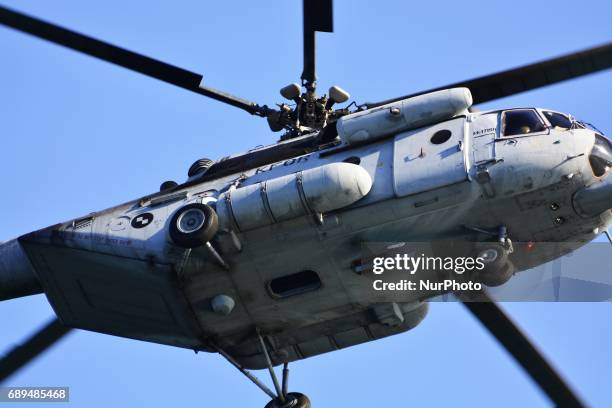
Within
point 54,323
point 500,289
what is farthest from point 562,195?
point 54,323

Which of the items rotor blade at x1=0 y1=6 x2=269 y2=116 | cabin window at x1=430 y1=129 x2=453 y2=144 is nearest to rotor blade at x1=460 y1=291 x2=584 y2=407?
cabin window at x1=430 y1=129 x2=453 y2=144

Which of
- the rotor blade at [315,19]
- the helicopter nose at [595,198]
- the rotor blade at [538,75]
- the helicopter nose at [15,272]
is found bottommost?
the helicopter nose at [595,198]

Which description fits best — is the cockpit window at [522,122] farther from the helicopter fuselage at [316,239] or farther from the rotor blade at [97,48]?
the rotor blade at [97,48]

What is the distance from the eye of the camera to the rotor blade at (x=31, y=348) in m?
17.9

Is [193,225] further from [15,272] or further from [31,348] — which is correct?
[31,348]

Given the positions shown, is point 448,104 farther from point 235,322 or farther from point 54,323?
point 54,323

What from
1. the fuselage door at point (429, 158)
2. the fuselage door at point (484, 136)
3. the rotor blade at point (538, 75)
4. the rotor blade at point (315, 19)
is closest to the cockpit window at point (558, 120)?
the rotor blade at point (538, 75)

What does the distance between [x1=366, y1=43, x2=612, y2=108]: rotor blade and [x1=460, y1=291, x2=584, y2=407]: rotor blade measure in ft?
10.7

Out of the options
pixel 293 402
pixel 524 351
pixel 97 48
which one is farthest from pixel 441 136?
pixel 97 48

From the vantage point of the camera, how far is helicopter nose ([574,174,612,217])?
48.2 feet

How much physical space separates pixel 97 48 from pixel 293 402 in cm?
647

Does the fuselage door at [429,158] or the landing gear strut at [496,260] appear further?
the fuselage door at [429,158]

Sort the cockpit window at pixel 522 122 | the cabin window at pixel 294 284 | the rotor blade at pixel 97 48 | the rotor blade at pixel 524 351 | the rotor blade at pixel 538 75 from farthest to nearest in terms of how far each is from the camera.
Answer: the rotor blade at pixel 97 48 < the cabin window at pixel 294 284 < the rotor blade at pixel 524 351 < the cockpit window at pixel 522 122 < the rotor blade at pixel 538 75

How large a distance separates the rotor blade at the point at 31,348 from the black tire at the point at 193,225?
3.61 m
